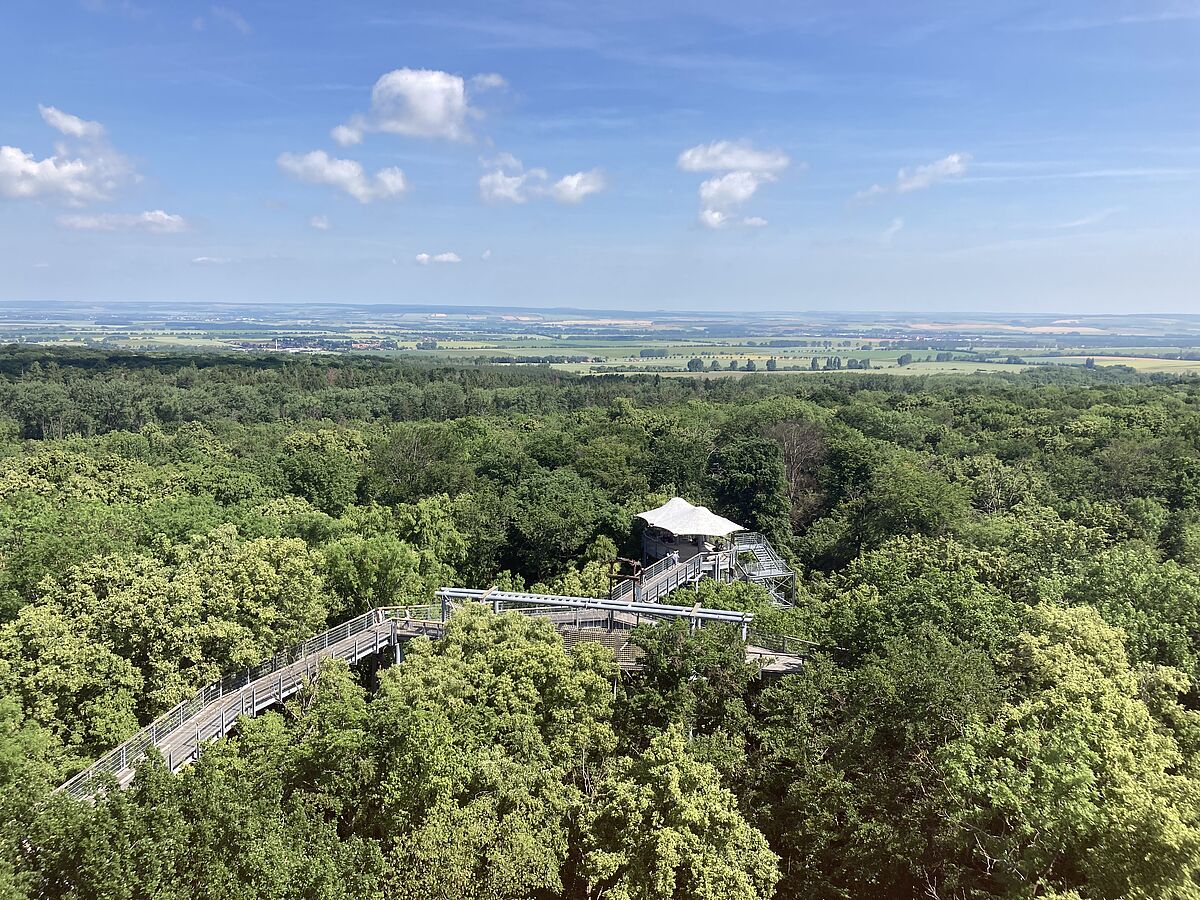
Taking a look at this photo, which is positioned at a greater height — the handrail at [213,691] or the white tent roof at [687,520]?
the white tent roof at [687,520]

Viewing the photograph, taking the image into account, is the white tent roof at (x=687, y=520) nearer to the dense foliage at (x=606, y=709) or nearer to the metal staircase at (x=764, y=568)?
the metal staircase at (x=764, y=568)

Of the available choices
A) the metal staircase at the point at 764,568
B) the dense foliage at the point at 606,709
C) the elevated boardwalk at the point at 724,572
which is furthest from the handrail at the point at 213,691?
the metal staircase at the point at 764,568

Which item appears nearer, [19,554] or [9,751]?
[9,751]

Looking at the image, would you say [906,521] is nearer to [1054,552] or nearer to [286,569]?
[1054,552]

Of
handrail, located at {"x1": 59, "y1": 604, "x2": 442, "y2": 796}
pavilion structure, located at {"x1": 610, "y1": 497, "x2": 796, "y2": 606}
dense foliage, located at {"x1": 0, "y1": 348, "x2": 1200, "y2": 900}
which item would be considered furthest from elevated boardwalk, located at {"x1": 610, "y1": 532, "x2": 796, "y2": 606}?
handrail, located at {"x1": 59, "y1": 604, "x2": 442, "y2": 796}

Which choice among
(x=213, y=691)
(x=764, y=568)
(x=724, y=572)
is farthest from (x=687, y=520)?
(x=213, y=691)

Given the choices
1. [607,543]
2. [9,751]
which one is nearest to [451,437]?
[607,543]

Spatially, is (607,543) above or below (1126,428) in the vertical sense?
below
